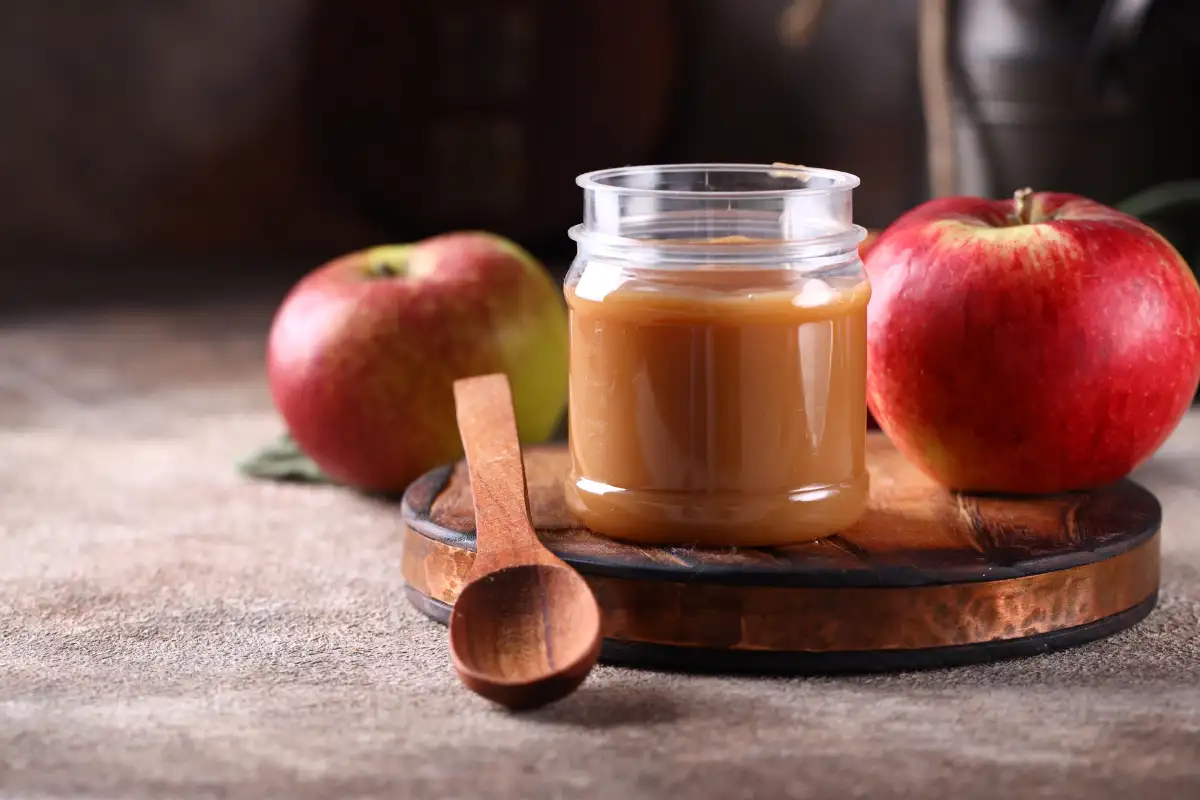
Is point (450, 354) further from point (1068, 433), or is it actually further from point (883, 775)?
point (883, 775)

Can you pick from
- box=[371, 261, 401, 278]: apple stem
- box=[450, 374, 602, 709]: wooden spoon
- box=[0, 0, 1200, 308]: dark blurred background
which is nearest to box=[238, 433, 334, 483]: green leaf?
box=[371, 261, 401, 278]: apple stem

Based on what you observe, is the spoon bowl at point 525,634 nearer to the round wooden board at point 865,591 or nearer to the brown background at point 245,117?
the round wooden board at point 865,591

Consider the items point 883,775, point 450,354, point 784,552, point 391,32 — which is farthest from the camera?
point 391,32

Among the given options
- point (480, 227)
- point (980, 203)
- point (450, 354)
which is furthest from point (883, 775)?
point (480, 227)

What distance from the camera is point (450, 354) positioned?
3.86ft

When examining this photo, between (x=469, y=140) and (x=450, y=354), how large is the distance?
4.88ft

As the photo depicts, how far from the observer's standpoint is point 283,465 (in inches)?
51.5

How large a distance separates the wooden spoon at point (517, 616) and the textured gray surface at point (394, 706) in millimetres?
24

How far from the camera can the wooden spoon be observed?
0.74 m

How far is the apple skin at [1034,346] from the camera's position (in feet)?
2.93

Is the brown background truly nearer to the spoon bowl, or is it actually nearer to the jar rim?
the jar rim

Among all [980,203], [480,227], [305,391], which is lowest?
[480,227]

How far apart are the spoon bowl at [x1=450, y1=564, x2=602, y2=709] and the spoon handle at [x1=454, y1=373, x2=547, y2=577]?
14mm

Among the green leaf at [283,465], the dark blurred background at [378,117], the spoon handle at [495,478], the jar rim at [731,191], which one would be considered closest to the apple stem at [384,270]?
the green leaf at [283,465]
